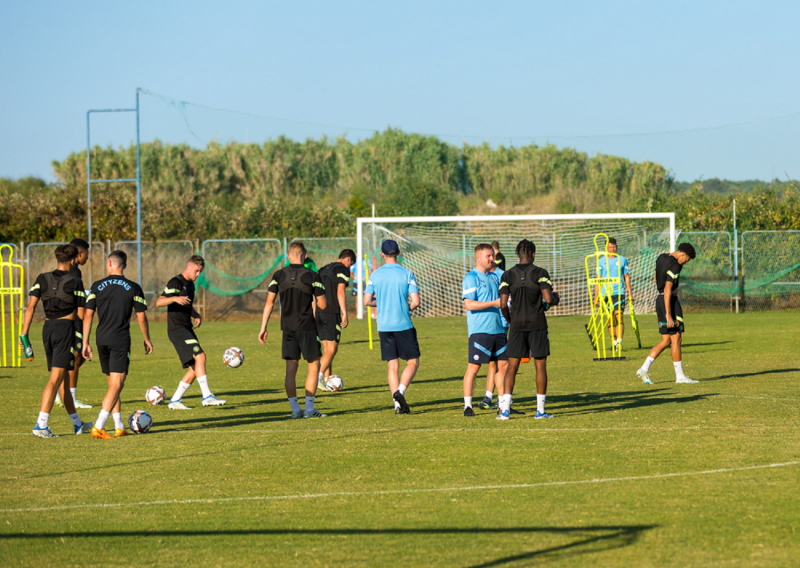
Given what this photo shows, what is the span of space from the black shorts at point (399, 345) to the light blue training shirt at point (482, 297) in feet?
2.46

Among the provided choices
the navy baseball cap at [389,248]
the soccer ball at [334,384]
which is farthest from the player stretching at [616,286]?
the navy baseball cap at [389,248]

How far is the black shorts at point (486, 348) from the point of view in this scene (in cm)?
1071

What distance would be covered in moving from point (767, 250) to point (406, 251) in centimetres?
1328

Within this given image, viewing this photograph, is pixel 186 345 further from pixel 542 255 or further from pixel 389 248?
pixel 542 255

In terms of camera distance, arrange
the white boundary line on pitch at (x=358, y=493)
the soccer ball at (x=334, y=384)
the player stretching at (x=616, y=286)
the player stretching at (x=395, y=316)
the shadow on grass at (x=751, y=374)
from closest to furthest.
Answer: the white boundary line on pitch at (x=358, y=493) → the player stretching at (x=395, y=316) → the soccer ball at (x=334, y=384) → the shadow on grass at (x=751, y=374) → the player stretching at (x=616, y=286)

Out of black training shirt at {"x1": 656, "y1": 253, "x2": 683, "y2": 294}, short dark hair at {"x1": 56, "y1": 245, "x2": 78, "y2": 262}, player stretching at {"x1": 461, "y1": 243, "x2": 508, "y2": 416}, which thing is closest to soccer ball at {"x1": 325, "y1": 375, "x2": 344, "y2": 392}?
player stretching at {"x1": 461, "y1": 243, "x2": 508, "y2": 416}

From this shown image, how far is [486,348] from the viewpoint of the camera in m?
10.7

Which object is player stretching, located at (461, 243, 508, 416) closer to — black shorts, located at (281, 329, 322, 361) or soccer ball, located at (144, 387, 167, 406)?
black shorts, located at (281, 329, 322, 361)

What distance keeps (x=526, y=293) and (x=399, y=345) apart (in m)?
1.85

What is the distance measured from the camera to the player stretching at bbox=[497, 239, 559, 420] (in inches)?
393

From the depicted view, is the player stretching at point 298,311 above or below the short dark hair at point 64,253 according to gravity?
below

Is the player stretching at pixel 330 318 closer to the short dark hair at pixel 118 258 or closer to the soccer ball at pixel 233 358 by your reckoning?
the soccer ball at pixel 233 358

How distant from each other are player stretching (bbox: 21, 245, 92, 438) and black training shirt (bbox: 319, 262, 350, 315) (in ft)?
14.9

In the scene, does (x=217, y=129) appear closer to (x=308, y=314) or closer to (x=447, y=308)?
(x=447, y=308)
